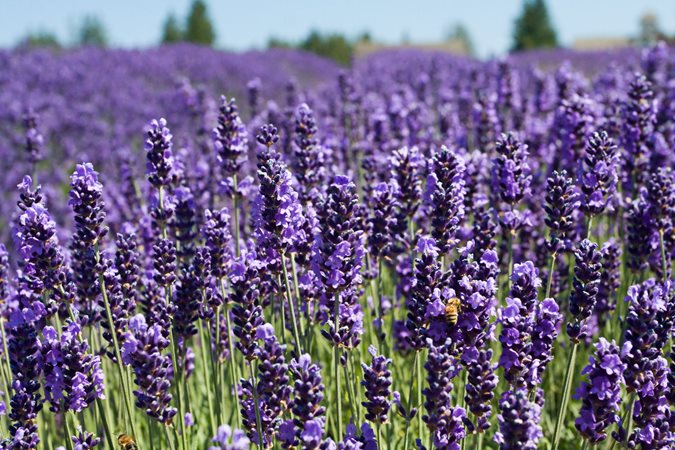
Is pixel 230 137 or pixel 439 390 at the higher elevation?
pixel 230 137

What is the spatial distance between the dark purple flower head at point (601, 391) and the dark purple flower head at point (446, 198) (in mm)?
842

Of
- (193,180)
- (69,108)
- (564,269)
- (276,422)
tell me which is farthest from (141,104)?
(276,422)

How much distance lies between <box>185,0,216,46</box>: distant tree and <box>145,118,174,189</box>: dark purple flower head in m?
40.0

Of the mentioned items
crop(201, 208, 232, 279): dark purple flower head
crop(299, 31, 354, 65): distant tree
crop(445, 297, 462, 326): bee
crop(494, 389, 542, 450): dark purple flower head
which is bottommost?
crop(494, 389, 542, 450): dark purple flower head

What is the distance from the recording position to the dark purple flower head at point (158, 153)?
338 centimetres

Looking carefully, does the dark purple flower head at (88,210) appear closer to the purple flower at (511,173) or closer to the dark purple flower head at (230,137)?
the dark purple flower head at (230,137)

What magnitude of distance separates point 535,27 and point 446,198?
44.9m

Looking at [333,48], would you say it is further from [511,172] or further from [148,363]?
[148,363]

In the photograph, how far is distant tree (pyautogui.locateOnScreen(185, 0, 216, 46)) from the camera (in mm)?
41906

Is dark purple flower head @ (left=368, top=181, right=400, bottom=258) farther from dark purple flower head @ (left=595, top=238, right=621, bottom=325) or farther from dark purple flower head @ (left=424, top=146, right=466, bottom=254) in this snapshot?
dark purple flower head @ (left=595, top=238, right=621, bottom=325)

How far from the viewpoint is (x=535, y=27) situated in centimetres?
4406

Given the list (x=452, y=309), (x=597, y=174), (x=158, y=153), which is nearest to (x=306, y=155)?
(x=158, y=153)

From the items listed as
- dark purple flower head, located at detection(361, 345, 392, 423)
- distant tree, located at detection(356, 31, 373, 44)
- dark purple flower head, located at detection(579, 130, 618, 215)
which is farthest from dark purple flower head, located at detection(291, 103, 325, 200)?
distant tree, located at detection(356, 31, 373, 44)

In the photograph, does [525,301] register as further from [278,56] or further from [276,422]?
[278,56]
